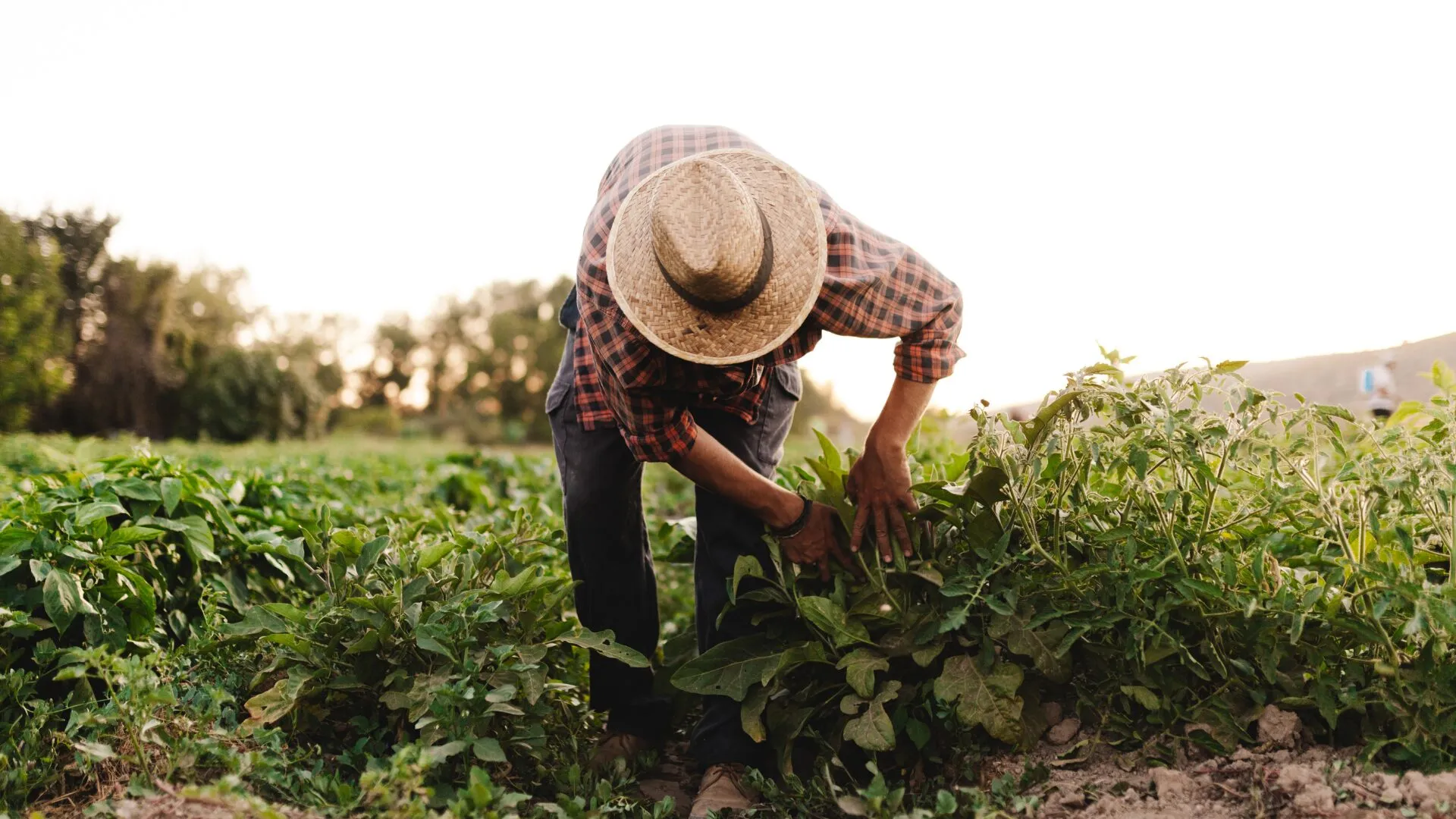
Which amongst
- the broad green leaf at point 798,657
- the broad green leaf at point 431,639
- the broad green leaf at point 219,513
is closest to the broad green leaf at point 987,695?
the broad green leaf at point 798,657

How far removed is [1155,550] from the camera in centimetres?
210

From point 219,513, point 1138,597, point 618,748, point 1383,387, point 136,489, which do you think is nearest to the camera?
point 1138,597

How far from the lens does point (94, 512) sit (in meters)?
2.59

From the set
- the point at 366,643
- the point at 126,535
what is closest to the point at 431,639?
the point at 366,643

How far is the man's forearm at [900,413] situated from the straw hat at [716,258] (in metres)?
0.48

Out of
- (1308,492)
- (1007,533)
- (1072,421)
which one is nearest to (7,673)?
(1007,533)

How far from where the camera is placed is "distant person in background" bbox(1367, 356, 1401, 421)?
5773mm

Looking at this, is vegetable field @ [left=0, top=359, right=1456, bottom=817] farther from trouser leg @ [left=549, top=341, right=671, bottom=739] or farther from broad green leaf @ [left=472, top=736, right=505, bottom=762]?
trouser leg @ [left=549, top=341, right=671, bottom=739]

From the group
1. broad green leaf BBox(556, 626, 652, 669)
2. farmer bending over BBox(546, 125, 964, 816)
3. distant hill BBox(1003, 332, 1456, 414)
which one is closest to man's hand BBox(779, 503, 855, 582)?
farmer bending over BBox(546, 125, 964, 816)

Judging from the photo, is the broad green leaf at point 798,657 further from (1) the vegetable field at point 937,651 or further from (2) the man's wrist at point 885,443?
(2) the man's wrist at point 885,443

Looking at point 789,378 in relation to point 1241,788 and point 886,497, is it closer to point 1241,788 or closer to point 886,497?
point 886,497

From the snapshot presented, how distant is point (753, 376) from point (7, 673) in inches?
75.0

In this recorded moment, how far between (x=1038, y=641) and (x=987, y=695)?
166 mm

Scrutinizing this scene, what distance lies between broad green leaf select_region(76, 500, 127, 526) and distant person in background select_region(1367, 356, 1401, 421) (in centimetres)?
631
